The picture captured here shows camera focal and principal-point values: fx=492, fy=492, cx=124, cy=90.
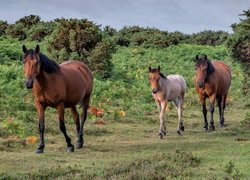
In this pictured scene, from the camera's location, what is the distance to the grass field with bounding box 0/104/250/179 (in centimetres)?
862

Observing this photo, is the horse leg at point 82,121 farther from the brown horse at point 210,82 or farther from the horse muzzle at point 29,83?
the brown horse at point 210,82

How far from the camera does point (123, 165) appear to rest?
359 inches

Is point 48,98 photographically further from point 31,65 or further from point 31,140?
point 31,140

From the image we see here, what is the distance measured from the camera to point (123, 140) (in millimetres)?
13031

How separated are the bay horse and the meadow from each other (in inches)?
29.5

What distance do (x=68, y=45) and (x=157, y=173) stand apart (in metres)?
15.4

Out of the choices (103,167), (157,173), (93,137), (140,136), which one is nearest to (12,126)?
(93,137)

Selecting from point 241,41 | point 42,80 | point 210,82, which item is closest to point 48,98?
point 42,80

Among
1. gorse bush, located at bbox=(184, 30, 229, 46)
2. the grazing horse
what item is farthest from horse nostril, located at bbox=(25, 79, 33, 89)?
gorse bush, located at bbox=(184, 30, 229, 46)

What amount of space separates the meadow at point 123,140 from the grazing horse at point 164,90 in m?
0.60

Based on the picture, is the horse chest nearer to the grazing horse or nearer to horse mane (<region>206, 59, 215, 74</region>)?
the grazing horse

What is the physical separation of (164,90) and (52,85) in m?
4.24

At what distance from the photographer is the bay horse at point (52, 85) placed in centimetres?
1016

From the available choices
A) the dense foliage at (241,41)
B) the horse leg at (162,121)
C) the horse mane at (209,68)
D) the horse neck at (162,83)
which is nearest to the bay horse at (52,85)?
the horse leg at (162,121)
